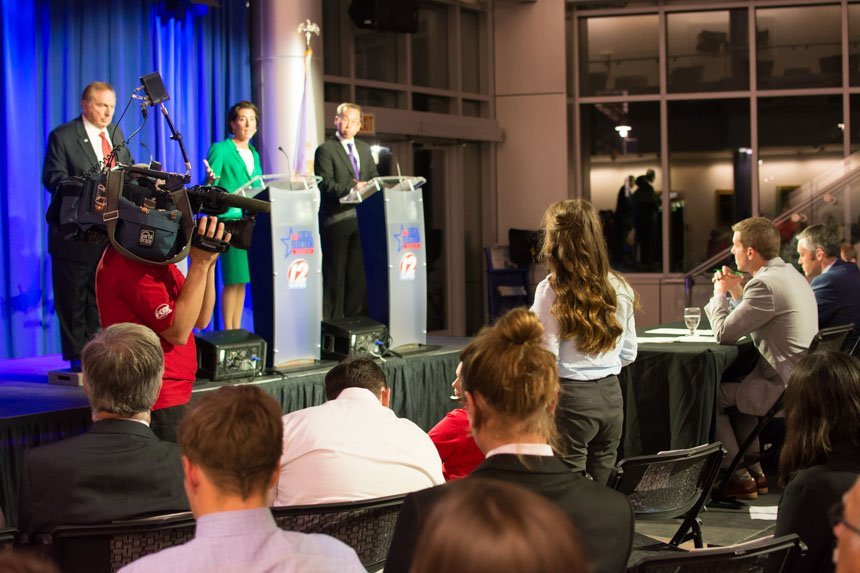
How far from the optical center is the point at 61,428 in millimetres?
4129

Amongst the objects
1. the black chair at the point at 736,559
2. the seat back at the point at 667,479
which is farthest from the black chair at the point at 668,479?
the black chair at the point at 736,559

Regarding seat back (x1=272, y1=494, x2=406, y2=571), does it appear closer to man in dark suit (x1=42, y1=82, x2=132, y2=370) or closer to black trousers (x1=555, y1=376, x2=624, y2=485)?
black trousers (x1=555, y1=376, x2=624, y2=485)

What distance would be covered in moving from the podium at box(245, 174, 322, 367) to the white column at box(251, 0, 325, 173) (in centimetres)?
227

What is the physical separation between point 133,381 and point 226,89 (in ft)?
19.1

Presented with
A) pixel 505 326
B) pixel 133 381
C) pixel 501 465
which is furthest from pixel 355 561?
pixel 133 381

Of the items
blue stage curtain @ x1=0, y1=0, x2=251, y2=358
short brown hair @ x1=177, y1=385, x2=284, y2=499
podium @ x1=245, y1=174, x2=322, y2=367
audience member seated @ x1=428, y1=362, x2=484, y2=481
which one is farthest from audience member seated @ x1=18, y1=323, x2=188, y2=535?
blue stage curtain @ x1=0, y1=0, x2=251, y2=358

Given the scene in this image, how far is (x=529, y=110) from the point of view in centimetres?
1133

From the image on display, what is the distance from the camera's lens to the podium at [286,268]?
5105 millimetres

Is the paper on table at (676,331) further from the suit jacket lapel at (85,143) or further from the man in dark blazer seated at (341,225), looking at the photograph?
the suit jacket lapel at (85,143)

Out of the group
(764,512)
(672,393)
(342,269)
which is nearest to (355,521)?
(672,393)

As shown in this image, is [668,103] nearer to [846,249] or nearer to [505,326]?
[846,249]

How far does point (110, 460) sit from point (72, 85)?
16.5 feet

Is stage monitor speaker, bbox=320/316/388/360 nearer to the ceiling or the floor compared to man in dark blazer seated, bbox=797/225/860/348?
nearer to the floor

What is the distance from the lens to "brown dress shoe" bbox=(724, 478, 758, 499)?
530 cm
